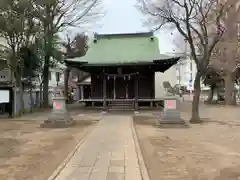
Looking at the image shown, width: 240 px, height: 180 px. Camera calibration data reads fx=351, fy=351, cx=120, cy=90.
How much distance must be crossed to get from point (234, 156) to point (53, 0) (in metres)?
21.8

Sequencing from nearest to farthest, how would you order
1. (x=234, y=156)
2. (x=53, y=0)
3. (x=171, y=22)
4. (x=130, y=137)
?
(x=234, y=156) → (x=130, y=137) → (x=171, y=22) → (x=53, y=0)

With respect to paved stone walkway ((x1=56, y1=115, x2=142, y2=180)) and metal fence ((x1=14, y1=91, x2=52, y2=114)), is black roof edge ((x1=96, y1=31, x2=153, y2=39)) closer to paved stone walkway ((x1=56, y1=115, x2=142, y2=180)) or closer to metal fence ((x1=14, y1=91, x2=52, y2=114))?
metal fence ((x1=14, y1=91, x2=52, y2=114))

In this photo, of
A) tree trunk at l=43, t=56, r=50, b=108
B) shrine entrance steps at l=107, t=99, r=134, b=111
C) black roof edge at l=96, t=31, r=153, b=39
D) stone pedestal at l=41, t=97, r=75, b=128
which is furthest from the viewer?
black roof edge at l=96, t=31, r=153, b=39

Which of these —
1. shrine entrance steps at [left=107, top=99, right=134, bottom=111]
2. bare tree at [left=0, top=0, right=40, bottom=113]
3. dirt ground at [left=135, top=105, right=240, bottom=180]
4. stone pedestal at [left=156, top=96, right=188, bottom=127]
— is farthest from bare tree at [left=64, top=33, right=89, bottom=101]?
dirt ground at [left=135, top=105, right=240, bottom=180]

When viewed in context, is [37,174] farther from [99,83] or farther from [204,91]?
[204,91]

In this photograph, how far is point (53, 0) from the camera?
90.6 ft

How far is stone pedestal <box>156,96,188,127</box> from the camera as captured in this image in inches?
677

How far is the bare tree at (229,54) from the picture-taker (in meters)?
27.1

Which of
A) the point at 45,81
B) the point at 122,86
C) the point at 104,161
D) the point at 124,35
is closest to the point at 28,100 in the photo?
the point at 45,81

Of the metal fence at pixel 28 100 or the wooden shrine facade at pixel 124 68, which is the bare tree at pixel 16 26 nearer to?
the metal fence at pixel 28 100

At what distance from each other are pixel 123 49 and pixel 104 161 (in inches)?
960

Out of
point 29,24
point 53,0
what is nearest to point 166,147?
point 29,24

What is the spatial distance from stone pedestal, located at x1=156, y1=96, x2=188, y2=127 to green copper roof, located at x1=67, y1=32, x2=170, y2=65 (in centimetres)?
1029

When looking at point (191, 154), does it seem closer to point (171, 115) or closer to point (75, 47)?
point (171, 115)
